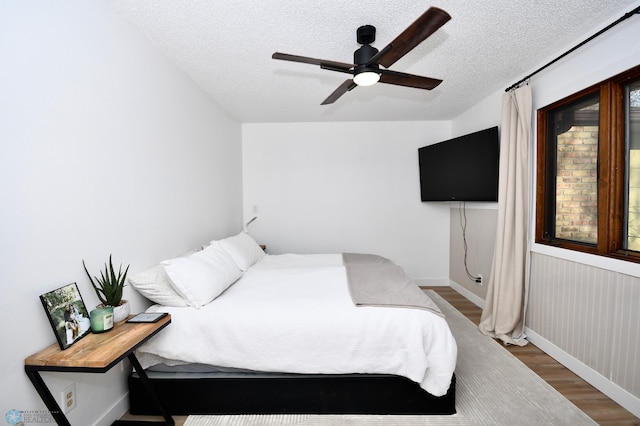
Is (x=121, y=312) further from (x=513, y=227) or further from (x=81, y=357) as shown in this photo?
(x=513, y=227)

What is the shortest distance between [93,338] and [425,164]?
4.06 meters

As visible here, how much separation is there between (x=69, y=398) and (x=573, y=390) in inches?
121

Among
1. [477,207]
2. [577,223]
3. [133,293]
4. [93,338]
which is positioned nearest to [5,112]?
[93,338]

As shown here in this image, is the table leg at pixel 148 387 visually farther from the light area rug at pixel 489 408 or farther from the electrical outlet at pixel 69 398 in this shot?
the electrical outlet at pixel 69 398

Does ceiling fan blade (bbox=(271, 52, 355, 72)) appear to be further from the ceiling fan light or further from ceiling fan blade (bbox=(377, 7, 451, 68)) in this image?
ceiling fan blade (bbox=(377, 7, 451, 68))

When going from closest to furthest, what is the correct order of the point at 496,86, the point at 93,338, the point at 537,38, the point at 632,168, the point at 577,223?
the point at 93,338, the point at 632,168, the point at 537,38, the point at 577,223, the point at 496,86

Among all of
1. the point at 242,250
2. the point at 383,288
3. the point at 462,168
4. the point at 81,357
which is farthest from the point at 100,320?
the point at 462,168

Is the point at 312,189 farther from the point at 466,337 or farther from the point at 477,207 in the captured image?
the point at 466,337

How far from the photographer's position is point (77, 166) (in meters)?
1.52

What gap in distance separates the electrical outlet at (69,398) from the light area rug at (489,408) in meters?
0.62

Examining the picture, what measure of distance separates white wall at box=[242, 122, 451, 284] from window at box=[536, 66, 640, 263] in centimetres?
192

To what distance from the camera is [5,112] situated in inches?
46.3

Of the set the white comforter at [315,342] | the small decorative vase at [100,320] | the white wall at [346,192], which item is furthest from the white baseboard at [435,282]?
the small decorative vase at [100,320]

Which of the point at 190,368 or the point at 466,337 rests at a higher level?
the point at 190,368
